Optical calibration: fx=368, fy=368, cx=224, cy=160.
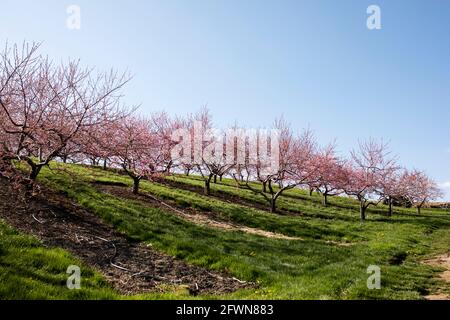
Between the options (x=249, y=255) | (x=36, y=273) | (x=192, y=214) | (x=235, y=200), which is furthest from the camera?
(x=235, y=200)

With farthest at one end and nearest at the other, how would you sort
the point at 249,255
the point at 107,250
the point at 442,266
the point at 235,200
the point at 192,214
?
1. the point at 235,200
2. the point at 192,214
3. the point at 442,266
4. the point at 249,255
5. the point at 107,250

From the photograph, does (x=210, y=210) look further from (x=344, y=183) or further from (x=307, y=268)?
(x=344, y=183)

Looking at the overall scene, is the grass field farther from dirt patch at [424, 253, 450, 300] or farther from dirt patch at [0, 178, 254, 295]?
dirt patch at [0, 178, 254, 295]

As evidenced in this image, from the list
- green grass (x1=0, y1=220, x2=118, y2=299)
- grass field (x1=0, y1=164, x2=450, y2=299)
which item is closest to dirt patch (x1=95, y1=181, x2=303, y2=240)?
grass field (x1=0, y1=164, x2=450, y2=299)

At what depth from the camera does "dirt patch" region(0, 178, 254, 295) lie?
1095cm

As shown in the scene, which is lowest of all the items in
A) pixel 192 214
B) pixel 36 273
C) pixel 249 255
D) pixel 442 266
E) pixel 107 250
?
pixel 442 266

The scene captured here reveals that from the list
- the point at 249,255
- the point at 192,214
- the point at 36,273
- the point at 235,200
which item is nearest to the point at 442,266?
the point at 249,255

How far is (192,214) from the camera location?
25828 mm

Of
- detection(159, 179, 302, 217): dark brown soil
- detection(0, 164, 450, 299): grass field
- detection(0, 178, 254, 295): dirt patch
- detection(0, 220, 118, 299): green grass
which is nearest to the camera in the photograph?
detection(0, 220, 118, 299): green grass

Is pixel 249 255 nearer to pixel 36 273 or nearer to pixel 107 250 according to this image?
pixel 107 250

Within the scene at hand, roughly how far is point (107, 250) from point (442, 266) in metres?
14.2

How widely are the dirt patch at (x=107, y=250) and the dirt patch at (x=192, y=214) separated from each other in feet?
23.9

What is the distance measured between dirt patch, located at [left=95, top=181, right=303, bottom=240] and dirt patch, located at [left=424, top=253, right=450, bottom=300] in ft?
24.2

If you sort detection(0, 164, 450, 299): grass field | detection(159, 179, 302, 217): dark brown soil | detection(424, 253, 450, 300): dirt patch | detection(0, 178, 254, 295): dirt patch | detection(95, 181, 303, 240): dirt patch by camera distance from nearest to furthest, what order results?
detection(0, 164, 450, 299): grass field → detection(424, 253, 450, 300): dirt patch → detection(0, 178, 254, 295): dirt patch → detection(95, 181, 303, 240): dirt patch → detection(159, 179, 302, 217): dark brown soil
